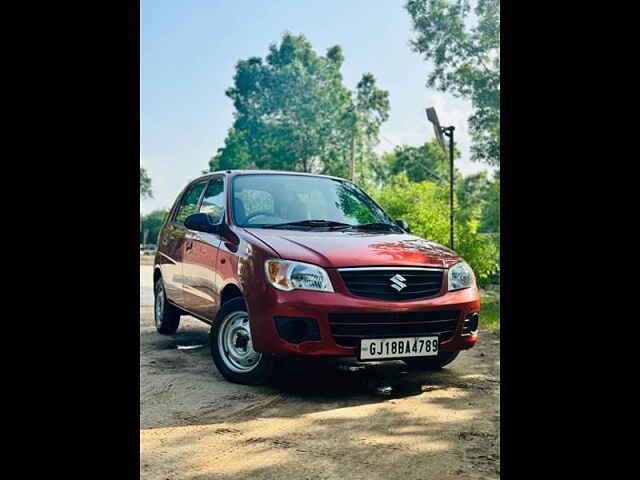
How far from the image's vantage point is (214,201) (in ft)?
19.8

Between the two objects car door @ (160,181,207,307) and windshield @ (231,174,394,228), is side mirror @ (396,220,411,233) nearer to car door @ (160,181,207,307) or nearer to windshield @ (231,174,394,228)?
windshield @ (231,174,394,228)

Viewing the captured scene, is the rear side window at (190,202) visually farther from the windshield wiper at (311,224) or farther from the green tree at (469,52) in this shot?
the green tree at (469,52)

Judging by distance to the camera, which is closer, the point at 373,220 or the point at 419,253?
the point at 419,253

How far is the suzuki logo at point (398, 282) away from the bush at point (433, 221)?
641 cm

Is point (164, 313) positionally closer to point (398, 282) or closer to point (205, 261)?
point (205, 261)

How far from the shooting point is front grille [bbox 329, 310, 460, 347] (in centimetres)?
452

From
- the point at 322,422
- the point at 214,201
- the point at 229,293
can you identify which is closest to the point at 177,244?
the point at 214,201

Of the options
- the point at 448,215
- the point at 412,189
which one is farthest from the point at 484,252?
the point at 412,189

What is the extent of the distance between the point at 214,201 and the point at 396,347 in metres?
2.34

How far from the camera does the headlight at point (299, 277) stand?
14.9 feet
